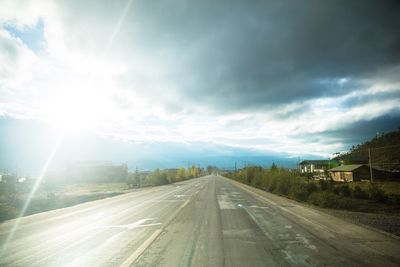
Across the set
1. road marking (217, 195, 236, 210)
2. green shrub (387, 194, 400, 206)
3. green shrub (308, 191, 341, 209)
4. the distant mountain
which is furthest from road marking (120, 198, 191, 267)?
the distant mountain

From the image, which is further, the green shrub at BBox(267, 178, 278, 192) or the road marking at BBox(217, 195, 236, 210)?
the green shrub at BBox(267, 178, 278, 192)

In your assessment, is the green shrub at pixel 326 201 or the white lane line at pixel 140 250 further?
the green shrub at pixel 326 201

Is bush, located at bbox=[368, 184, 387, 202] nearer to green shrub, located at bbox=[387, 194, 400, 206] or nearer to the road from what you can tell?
green shrub, located at bbox=[387, 194, 400, 206]

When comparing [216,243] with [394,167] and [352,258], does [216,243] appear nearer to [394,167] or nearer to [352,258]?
[352,258]

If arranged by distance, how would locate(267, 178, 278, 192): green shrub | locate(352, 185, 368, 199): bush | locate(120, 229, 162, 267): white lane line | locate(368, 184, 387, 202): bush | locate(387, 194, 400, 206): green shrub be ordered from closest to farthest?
1. locate(120, 229, 162, 267): white lane line
2. locate(387, 194, 400, 206): green shrub
3. locate(368, 184, 387, 202): bush
4. locate(352, 185, 368, 199): bush
5. locate(267, 178, 278, 192): green shrub

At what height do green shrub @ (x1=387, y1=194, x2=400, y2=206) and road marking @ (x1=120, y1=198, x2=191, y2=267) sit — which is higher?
green shrub @ (x1=387, y1=194, x2=400, y2=206)

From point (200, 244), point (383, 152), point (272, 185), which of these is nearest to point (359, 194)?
point (272, 185)

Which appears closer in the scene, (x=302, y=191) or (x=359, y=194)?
(x=302, y=191)

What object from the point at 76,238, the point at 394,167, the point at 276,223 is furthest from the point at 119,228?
the point at 394,167

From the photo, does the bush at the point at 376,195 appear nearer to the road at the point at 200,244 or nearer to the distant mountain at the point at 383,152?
the road at the point at 200,244

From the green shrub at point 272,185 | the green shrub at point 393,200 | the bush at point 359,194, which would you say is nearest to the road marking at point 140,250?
the green shrub at point 393,200

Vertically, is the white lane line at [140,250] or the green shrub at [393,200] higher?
the green shrub at [393,200]

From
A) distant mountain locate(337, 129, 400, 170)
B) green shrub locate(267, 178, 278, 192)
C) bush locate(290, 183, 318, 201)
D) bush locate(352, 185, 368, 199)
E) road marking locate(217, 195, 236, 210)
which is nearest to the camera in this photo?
road marking locate(217, 195, 236, 210)

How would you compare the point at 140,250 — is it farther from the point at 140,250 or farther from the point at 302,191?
the point at 302,191
